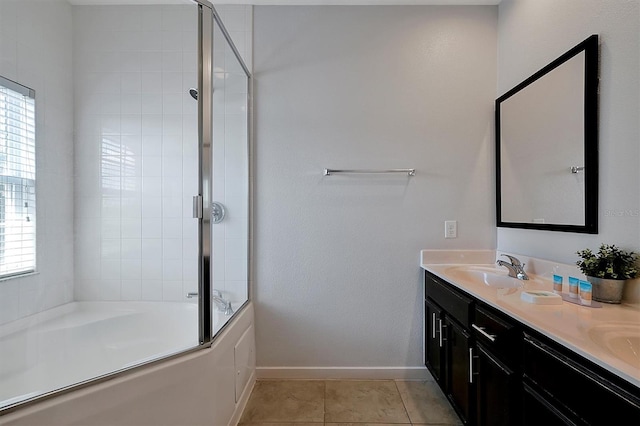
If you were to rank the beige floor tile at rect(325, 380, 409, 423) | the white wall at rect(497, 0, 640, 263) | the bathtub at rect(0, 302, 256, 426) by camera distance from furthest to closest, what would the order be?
the beige floor tile at rect(325, 380, 409, 423)
the white wall at rect(497, 0, 640, 263)
the bathtub at rect(0, 302, 256, 426)

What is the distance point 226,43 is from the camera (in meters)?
1.91

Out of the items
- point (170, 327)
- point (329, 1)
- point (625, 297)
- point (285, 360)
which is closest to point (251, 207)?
point (170, 327)

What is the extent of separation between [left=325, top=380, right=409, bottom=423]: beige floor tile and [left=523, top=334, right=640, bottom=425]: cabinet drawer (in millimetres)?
1029

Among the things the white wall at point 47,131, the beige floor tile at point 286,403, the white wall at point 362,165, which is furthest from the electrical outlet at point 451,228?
the white wall at point 47,131

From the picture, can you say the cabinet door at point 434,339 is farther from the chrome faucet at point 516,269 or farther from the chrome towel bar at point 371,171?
the chrome towel bar at point 371,171

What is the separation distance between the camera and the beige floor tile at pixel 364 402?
1821 millimetres

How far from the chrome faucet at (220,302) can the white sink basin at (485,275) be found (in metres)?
1.36

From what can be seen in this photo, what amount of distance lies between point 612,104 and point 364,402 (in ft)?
6.81

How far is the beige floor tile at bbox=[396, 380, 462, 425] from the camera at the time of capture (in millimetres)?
1810

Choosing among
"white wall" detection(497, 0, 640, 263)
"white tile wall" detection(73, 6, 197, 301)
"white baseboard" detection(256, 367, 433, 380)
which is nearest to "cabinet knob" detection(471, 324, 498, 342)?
"white wall" detection(497, 0, 640, 263)

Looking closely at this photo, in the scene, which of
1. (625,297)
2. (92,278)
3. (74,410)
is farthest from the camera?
(92,278)

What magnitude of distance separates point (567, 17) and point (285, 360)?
2.70m

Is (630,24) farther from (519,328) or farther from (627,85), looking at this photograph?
(519,328)

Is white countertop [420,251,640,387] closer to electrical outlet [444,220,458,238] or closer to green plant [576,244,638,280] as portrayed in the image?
green plant [576,244,638,280]
